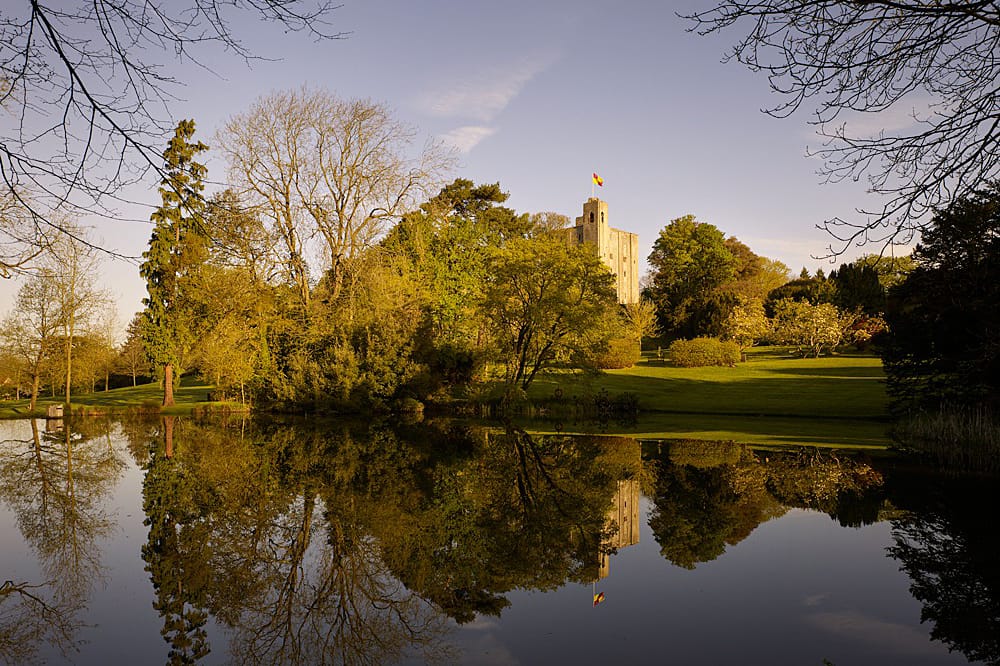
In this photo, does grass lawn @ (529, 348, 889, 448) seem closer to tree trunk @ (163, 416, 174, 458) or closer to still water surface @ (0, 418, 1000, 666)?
still water surface @ (0, 418, 1000, 666)

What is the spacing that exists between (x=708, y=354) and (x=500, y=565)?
33.6 m

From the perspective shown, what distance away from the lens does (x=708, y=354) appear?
124 ft

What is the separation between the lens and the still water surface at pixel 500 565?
476 centimetres

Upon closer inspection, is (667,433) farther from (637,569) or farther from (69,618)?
(69,618)

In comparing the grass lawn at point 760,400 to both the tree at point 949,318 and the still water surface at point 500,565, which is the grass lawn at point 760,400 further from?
the still water surface at point 500,565

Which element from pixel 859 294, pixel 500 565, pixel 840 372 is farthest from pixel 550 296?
pixel 859 294

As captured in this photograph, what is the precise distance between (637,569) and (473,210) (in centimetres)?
3849

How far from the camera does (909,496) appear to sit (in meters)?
9.45

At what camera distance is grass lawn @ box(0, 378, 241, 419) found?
26.1 m

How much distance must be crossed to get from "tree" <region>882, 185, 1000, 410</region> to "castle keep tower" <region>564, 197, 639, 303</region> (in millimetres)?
59585

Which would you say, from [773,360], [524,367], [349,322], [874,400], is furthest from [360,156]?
[773,360]

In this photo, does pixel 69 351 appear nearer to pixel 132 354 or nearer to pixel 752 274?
pixel 132 354

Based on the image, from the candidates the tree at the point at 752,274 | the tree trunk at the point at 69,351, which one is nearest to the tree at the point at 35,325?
the tree trunk at the point at 69,351

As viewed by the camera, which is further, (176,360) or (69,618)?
(176,360)
